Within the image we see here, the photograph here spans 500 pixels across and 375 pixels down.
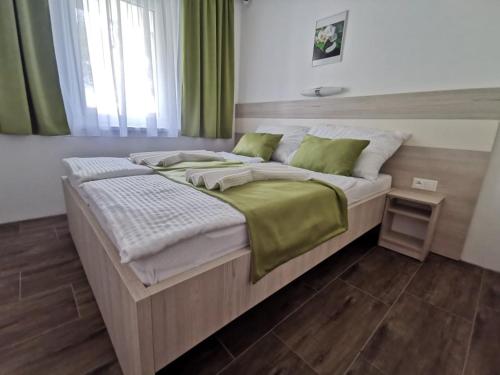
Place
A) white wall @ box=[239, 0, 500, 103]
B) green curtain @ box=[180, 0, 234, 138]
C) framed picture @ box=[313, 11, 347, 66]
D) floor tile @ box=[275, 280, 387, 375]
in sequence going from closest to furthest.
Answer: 1. floor tile @ box=[275, 280, 387, 375]
2. white wall @ box=[239, 0, 500, 103]
3. framed picture @ box=[313, 11, 347, 66]
4. green curtain @ box=[180, 0, 234, 138]

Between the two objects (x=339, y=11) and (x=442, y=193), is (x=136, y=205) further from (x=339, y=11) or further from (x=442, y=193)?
(x=339, y=11)

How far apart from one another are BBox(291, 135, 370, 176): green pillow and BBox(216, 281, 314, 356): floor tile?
0.90m

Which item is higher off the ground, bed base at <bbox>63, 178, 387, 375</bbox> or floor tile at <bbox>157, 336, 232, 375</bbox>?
bed base at <bbox>63, 178, 387, 375</bbox>

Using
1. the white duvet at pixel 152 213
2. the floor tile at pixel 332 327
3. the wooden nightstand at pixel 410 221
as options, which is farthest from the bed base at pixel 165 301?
the wooden nightstand at pixel 410 221

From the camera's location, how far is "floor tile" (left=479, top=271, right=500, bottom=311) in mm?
1350

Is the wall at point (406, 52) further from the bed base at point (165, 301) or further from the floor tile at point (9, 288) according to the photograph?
the floor tile at point (9, 288)

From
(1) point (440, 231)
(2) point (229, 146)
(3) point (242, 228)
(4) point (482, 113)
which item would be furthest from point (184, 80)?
(1) point (440, 231)

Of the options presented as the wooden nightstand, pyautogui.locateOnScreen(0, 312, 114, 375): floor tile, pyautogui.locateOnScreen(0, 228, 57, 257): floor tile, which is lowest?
pyautogui.locateOnScreen(0, 312, 114, 375): floor tile

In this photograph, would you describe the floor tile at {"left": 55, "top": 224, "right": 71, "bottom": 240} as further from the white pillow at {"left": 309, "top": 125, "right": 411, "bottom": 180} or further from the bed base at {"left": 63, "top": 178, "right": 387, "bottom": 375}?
the white pillow at {"left": 309, "top": 125, "right": 411, "bottom": 180}

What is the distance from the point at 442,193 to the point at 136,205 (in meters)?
2.13

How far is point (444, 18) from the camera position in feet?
5.45

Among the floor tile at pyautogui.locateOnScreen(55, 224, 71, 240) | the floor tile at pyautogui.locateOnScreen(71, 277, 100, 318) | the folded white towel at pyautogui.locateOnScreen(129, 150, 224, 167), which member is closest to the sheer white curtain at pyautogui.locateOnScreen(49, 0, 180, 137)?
the folded white towel at pyautogui.locateOnScreen(129, 150, 224, 167)

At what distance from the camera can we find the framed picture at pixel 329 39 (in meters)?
2.17

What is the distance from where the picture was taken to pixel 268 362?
0.95 meters
